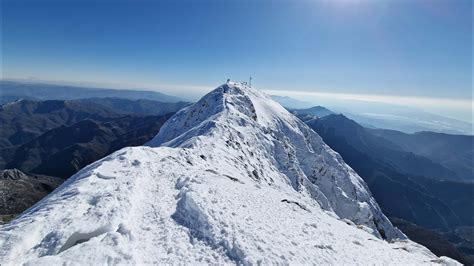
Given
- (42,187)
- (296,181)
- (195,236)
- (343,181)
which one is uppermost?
(195,236)

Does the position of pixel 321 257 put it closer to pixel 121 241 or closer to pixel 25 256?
pixel 121 241

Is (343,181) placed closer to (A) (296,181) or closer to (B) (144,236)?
(A) (296,181)

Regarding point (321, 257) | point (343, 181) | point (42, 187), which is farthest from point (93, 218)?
point (42, 187)

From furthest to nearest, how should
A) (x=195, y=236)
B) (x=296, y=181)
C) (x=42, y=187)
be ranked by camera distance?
1. (x=42, y=187)
2. (x=296, y=181)
3. (x=195, y=236)

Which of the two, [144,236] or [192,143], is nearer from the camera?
[144,236]

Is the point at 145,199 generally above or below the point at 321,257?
above

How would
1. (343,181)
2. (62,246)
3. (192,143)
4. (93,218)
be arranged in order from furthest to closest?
(343,181) < (192,143) < (93,218) < (62,246)

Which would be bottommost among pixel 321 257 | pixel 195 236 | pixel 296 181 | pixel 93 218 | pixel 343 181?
pixel 343 181

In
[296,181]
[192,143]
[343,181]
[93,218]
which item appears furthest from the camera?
[343,181]

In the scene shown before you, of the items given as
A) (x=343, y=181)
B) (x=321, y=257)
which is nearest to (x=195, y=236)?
(x=321, y=257)
